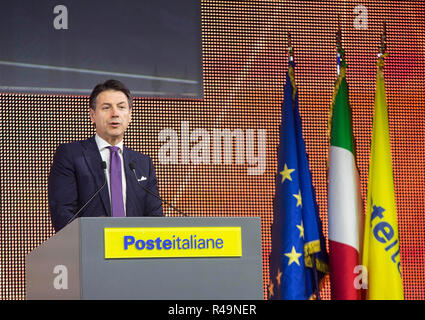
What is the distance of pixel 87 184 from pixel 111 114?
1.23 feet

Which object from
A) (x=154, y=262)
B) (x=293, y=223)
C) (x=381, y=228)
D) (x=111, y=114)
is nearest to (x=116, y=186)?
(x=111, y=114)

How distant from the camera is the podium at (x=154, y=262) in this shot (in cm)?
242

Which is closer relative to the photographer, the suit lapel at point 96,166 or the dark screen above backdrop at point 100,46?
the suit lapel at point 96,166

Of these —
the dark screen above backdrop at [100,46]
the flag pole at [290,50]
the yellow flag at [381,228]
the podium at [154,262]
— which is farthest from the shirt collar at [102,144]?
the yellow flag at [381,228]

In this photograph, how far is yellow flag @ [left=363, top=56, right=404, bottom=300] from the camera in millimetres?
4809

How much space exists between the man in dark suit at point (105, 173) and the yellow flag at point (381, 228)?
1749 millimetres

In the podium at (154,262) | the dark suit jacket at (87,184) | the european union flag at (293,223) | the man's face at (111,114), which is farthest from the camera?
the european union flag at (293,223)

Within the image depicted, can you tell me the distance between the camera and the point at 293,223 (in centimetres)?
487

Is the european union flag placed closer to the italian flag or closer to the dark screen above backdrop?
the italian flag

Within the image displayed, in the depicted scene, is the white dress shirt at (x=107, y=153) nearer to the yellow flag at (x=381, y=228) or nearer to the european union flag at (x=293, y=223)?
the european union flag at (x=293, y=223)

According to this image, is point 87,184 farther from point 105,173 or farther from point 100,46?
point 100,46

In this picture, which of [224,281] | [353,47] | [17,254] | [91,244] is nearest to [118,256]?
[91,244]

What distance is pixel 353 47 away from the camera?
5887 millimetres

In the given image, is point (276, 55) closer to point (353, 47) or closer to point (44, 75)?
point (353, 47)
